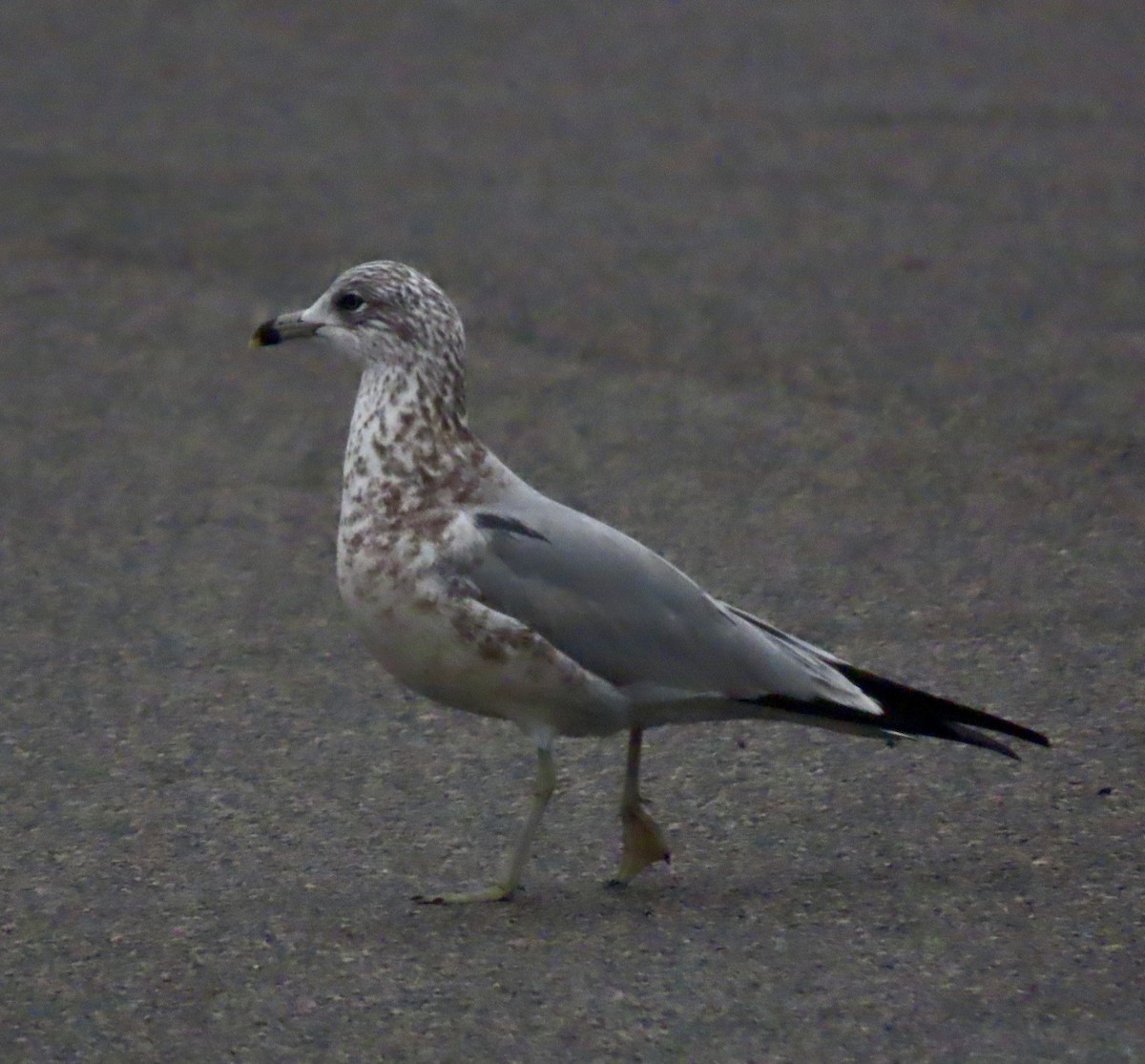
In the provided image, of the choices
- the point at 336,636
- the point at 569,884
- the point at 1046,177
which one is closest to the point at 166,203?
the point at 1046,177

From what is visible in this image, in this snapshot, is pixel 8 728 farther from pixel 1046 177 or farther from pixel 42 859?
pixel 1046 177

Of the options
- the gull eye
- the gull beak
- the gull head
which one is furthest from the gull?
the gull beak

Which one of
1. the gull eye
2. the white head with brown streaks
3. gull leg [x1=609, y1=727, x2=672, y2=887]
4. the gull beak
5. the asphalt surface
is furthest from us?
the gull beak

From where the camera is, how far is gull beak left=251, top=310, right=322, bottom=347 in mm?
5695

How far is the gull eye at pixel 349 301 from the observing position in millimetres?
5570

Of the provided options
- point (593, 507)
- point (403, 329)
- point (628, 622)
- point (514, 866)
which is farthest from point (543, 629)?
point (593, 507)

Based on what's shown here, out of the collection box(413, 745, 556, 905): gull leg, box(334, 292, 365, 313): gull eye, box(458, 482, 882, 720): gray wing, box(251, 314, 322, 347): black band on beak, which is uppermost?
box(334, 292, 365, 313): gull eye

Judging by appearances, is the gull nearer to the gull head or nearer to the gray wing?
the gray wing

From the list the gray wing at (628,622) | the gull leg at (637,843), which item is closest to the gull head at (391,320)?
the gray wing at (628,622)

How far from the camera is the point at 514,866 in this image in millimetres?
5141

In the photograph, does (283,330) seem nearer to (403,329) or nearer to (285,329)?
(285,329)

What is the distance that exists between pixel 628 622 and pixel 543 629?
0.21 meters

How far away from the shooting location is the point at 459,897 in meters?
A: 5.14

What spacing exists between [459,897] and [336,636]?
2.07 m
